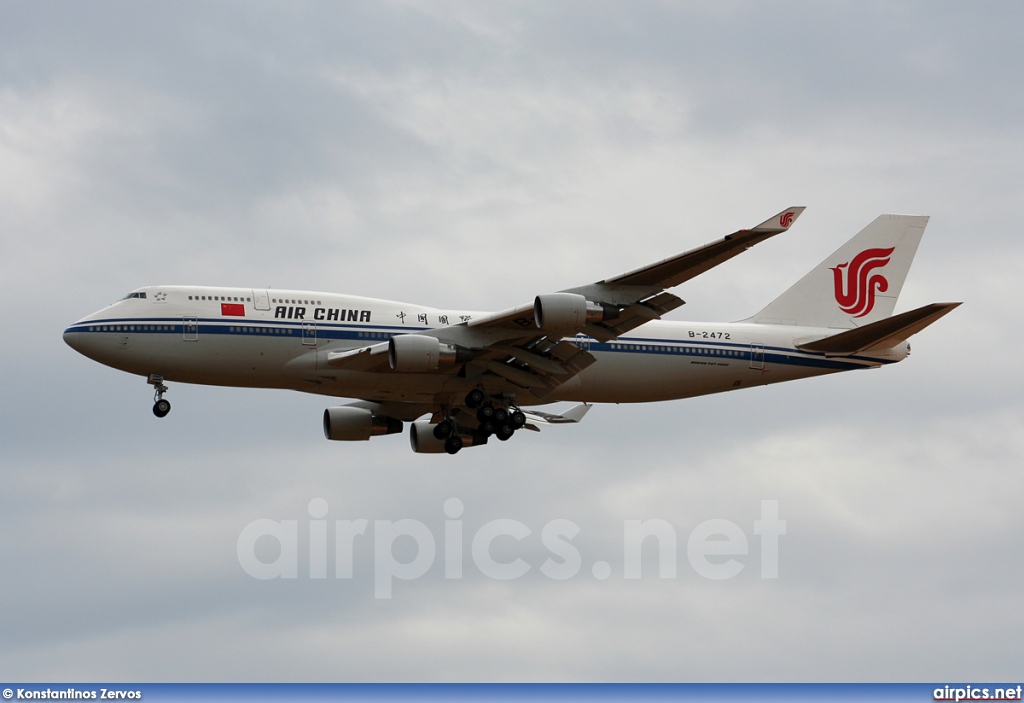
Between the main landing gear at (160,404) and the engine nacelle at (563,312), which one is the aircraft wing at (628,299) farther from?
the main landing gear at (160,404)

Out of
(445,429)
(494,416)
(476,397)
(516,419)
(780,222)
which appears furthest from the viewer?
(445,429)

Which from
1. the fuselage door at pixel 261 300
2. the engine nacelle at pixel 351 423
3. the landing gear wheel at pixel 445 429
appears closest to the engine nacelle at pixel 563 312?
the landing gear wheel at pixel 445 429

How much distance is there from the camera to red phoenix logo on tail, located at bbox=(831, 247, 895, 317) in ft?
172

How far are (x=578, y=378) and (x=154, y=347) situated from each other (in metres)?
14.0

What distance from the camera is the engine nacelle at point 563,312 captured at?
1658 inches

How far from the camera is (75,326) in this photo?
44.8m

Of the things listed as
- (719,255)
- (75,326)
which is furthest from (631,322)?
(75,326)

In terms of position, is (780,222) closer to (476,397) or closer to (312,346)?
(476,397)

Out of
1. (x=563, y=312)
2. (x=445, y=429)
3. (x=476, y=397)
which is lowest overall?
(x=445, y=429)

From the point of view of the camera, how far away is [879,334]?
48.4m

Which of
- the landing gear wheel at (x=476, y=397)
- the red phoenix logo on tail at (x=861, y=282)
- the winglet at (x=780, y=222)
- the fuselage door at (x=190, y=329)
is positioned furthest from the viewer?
the red phoenix logo on tail at (x=861, y=282)

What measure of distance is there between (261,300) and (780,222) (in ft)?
54.5

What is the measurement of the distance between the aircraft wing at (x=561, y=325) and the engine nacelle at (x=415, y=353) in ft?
0.69

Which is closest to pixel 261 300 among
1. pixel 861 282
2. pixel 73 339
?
pixel 73 339
